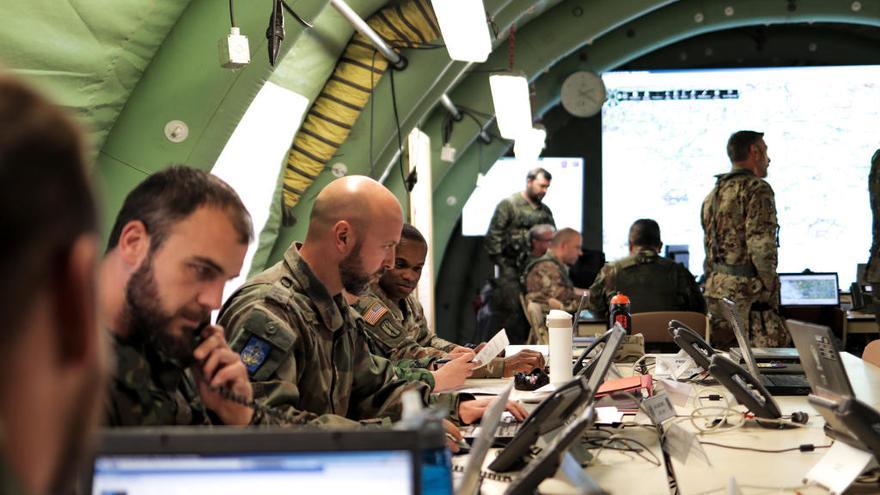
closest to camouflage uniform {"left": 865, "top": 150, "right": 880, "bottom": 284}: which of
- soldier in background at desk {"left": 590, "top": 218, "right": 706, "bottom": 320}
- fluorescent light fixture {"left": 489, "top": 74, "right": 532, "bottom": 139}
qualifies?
soldier in background at desk {"left": 590, "top": 218, "right": 706, "bottom": 320}

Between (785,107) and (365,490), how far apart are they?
10.8 m

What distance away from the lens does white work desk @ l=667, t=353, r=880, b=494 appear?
2.17m

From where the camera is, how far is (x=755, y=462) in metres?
2.40

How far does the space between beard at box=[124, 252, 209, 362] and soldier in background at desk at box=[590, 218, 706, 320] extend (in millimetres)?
4628

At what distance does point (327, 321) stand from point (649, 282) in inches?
150

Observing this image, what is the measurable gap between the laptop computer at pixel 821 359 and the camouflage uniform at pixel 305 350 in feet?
3.48

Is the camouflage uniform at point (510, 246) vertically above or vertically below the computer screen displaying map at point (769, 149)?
below

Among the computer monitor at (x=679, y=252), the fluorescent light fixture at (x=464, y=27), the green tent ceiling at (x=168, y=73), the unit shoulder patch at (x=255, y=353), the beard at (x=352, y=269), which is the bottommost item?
the unit shoulder patch at (x=255, y=353)

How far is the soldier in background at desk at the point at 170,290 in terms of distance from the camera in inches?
74.0

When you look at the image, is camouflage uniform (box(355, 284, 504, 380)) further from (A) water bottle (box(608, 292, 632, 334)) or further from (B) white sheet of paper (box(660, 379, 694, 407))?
(B) white sheet of paper (box(660, 379, 694, 407))

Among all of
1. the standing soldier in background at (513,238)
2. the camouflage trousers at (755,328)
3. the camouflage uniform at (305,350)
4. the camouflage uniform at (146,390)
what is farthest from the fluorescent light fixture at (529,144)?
the camouflage uniform at (146,390)

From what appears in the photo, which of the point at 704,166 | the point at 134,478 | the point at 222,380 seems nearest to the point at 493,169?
the point at 704,166

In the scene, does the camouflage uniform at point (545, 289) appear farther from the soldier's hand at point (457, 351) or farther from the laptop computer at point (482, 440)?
the laptop computer at point (482, 440)

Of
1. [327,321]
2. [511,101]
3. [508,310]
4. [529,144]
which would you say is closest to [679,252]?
[508,310]
